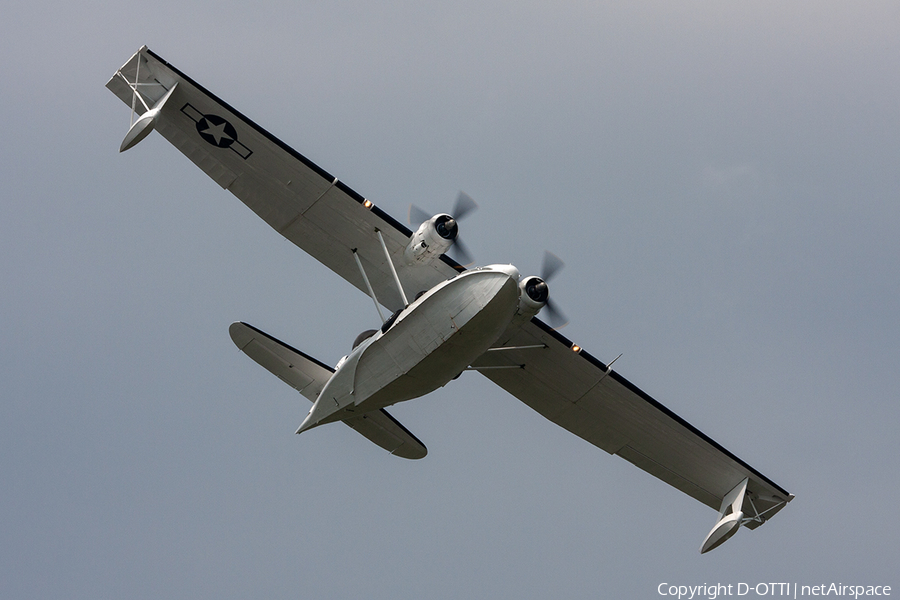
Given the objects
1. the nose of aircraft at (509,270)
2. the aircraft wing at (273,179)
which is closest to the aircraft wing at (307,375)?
the aircraft wing at (273,179)

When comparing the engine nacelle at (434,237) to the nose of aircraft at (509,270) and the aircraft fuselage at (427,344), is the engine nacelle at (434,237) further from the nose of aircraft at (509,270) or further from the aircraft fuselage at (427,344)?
the nose of aircraft at (509,270)

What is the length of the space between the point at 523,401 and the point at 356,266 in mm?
5544

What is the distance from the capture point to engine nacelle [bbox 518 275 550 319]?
62.9 feet

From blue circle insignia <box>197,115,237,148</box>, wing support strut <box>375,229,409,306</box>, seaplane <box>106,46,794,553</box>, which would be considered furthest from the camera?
blue circle insignia <box>197,115,237,148</box>

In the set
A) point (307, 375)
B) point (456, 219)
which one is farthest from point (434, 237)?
point (307, 375)

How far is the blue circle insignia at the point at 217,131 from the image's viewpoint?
2045cm

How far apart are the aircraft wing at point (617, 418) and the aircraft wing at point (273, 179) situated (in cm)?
302

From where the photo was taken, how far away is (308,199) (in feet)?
68.9

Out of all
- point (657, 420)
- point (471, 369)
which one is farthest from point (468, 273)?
point (657, 420)

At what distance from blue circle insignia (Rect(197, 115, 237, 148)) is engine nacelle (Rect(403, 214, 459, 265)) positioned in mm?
4764

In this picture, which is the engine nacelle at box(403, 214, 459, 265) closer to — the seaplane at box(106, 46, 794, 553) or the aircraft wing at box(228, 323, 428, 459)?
the seaplane at box(106, 46, 794, 553)

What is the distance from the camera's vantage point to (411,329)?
19.0 metres

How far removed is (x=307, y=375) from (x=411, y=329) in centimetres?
465

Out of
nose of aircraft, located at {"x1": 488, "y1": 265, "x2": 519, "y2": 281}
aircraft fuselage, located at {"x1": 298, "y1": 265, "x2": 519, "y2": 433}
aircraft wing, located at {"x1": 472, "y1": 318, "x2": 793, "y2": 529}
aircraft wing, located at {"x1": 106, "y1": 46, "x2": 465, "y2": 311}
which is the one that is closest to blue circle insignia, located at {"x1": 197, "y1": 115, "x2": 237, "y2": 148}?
aircraft wing, located at {"x1": 106, "y1": 46, "x2": 465, "y2": 311}
